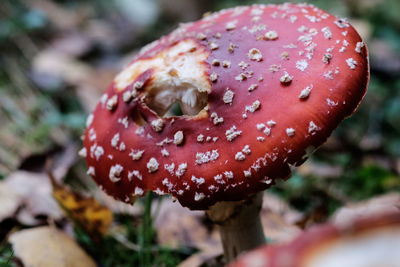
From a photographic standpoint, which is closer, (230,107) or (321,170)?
(230,107)

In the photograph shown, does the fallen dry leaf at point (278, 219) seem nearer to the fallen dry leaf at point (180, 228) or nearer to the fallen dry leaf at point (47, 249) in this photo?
the fallen dry leaf at point (180, 228)

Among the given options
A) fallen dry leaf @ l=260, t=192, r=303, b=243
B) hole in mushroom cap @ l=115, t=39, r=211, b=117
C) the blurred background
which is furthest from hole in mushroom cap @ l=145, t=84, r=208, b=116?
fallen dry leaf @ l=260, t=192, r=303, b=243

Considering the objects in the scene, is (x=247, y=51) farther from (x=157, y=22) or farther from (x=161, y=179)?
(x=157, y=22)

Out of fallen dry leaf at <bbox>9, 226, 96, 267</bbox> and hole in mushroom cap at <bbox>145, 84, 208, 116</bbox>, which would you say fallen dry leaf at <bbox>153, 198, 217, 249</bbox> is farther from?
hole in mushroom cap at <bbox>145, 84, 208, 116</bbox>

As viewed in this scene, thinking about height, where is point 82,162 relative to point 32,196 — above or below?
below

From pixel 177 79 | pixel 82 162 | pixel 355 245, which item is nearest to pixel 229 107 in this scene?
pixel 177 79

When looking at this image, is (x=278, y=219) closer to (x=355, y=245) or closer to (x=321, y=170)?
(x=321, y=170)

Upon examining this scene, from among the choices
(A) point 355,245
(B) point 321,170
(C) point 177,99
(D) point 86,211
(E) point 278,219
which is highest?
(A) point 355,245
